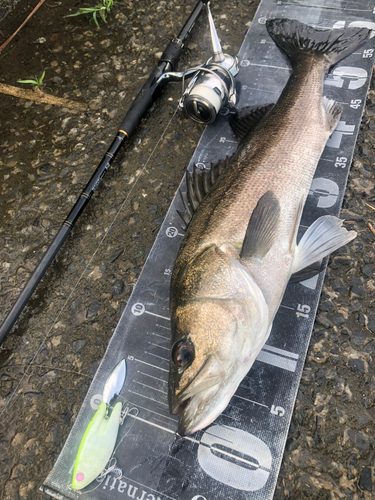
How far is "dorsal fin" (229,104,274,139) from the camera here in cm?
258

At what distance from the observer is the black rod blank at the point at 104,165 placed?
2314mm

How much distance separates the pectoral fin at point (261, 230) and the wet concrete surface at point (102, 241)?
0.63m

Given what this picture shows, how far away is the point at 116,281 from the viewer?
255cm

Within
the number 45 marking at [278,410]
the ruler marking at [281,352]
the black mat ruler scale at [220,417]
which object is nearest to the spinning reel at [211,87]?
the black mat ruler scale at [220,417]

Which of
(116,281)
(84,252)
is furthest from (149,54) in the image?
(116,281)

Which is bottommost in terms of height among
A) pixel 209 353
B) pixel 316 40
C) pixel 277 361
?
pixel 277 361

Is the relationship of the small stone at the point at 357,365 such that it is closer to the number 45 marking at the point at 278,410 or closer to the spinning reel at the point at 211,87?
the number 45 marking at the point at 278,410

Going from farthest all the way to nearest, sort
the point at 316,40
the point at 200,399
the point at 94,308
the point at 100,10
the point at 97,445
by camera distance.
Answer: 1. the point at 100,10
2. the point at 316,40
3. the point at 94,308
4. the point at 97,445
5. the point at 200,399

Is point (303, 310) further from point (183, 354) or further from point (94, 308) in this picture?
point (94, 308)

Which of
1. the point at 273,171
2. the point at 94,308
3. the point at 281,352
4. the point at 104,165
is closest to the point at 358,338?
the point at 281,352

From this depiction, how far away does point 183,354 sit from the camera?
1.71 metres

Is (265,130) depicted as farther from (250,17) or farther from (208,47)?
(250,17)

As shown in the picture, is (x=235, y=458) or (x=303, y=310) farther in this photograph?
(x=303, y=310)

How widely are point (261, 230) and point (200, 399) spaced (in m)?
0.95
